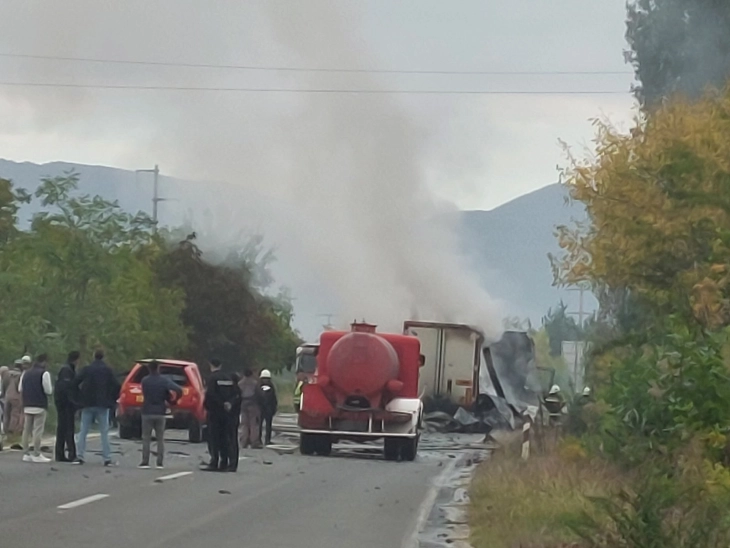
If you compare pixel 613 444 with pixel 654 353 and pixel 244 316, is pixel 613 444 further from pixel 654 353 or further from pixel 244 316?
pixel 244 316

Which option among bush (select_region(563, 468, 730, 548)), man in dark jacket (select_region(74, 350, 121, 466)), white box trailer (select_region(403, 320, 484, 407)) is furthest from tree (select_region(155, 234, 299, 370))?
bush (select_region(563, 468, 730, 548))

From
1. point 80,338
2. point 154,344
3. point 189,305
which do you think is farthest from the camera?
point 189,305

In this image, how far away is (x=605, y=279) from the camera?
33.8m

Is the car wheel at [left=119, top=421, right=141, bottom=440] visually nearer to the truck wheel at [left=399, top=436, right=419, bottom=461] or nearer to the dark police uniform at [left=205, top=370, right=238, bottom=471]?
the truck wheel at [left=399, top=436, right=419, bottom=461]

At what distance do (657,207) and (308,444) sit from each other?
8.64 m

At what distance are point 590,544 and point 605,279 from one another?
21.2 meters

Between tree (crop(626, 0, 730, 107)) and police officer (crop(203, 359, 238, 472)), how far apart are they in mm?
26034

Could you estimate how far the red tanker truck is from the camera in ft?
110

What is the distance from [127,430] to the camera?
121 feet

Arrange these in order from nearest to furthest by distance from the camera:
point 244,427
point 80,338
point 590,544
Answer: point 590,544 → point 244,427 → point 80,338

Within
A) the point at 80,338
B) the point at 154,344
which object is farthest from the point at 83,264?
the point at 154,344

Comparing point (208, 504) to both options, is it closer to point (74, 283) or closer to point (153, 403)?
point (153, 403)

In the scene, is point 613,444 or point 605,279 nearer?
point 613,444

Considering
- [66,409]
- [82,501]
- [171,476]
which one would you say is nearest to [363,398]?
[66,409]
